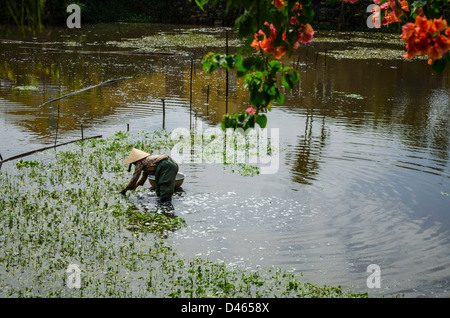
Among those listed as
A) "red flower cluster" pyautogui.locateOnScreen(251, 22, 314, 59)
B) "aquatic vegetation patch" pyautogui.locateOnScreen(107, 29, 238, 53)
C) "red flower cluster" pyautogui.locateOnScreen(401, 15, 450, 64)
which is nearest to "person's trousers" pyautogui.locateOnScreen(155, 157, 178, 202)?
"red flower cluster" pyautogui.locateOnScreen(251, 22, 314, 59)

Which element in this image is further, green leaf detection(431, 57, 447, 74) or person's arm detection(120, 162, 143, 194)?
person's arm detection(120, 162, 143, 194)

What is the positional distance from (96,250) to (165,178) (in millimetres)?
1946

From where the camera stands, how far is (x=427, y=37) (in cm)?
331

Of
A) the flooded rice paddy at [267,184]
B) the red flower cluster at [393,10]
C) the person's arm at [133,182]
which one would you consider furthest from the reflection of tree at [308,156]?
the red flower cluster at [393,10]

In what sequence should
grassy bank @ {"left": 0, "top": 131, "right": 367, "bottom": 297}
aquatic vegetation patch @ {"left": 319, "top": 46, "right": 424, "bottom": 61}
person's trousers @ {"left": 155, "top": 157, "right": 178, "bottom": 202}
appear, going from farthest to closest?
1. aquatic vegetation patch @ {"left": 319, "top": 46, "right": 424, "bottom": 61}
2. person's trousers @ {"left": 155, "top": 157, "right": 178, "bottom": 202}
3. grassy bank @ {"left": 0, "top": 131, "right": 367, "bottom": 297}

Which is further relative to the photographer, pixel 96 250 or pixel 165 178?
pixel 165 178

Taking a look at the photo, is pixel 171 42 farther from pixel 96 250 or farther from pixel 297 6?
pixel 297 6

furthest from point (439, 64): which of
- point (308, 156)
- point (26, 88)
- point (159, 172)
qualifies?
point (26, 88)

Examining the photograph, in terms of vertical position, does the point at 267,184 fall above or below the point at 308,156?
below

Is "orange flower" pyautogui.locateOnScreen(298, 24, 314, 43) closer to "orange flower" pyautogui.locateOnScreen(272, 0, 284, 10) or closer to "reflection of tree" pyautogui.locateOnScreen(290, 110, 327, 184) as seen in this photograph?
"orange flower" pyautogui.locateOnScreen(272, 0, 284, 10)

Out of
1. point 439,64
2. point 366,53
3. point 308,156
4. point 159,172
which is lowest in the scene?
point 308,156

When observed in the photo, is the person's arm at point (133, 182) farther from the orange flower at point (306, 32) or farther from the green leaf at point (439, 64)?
the green leaf at point (439, 64)

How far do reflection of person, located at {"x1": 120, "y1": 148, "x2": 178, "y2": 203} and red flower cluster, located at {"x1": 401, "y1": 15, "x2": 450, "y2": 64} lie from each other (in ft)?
17.3

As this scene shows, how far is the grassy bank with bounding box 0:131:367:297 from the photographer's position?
18.7ft
